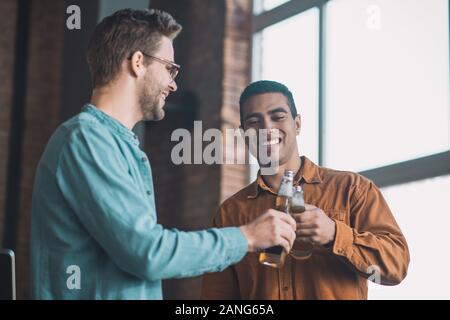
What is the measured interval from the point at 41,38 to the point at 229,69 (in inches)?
72.1

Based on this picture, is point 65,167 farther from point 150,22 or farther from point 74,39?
point 74,39

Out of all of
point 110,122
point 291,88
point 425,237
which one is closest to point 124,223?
point 110,122

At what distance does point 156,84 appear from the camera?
1996 millimetres

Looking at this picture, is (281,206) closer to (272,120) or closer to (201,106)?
(272,120)

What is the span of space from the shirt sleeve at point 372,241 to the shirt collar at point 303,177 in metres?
0.12

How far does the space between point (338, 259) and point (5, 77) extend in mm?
4246

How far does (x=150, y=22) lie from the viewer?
1988 mm

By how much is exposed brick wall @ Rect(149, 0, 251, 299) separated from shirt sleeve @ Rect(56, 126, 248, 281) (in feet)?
9.17

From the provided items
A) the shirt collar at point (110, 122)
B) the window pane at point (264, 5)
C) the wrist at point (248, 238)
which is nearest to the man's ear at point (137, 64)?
the shirt collar at point (110, 122)

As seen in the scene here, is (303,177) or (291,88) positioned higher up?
(291,88)

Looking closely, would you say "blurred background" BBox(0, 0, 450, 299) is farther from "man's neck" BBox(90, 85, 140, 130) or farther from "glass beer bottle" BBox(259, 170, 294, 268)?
"man's neck" BBox(90, 85, 140, 130)

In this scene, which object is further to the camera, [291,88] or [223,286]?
[291,88]

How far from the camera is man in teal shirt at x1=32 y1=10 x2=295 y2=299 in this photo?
1.73m

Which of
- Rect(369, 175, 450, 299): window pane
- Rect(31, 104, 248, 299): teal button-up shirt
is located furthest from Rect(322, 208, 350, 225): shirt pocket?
Rect(369, 175, 450, 299): window pane
